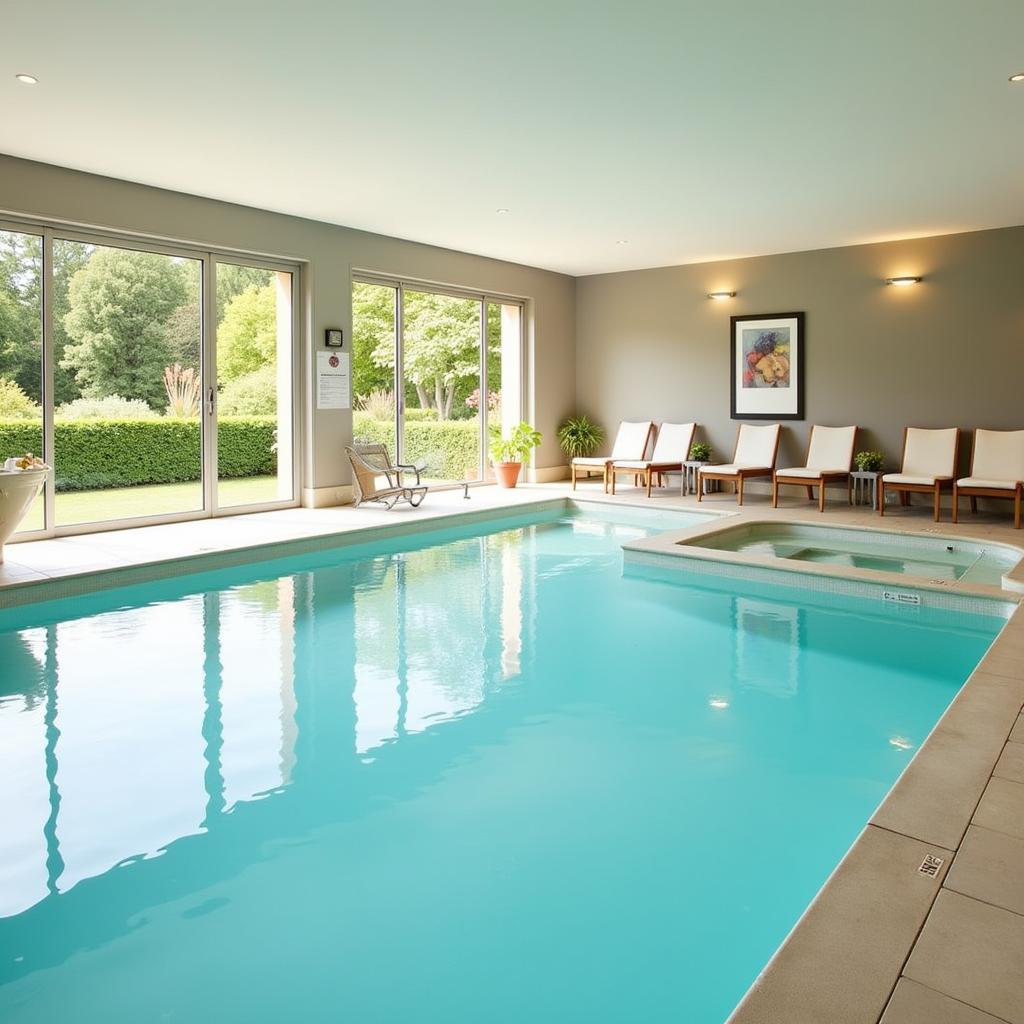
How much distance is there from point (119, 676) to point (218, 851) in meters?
1.81

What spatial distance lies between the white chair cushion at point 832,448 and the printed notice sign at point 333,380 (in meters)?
5.05

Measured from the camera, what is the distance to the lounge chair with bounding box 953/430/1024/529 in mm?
7938

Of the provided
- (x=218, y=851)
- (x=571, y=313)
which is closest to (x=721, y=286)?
(x=571, y=313)

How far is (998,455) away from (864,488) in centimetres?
136

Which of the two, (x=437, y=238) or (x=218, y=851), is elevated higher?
(x=437, y=238)

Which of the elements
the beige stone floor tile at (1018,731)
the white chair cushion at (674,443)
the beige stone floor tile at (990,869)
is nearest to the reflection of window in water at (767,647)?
the beige stone floor tile at (1018,731)

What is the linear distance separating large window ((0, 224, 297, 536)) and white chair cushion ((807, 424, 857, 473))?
5582 millimetres

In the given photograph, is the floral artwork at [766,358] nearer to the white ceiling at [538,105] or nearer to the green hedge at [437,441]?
the white ceiling at [538,105]

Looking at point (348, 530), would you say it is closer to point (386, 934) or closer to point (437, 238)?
point (437, 238)

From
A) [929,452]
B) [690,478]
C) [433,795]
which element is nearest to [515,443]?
[690,478]

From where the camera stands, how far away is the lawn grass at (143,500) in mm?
6953

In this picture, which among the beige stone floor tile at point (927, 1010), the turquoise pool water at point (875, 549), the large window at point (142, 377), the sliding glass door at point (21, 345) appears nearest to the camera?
the beige stone floor tile at point (927, 1010)

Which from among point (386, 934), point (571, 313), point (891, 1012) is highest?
point (571, 313)

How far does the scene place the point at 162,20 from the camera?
157 inches
